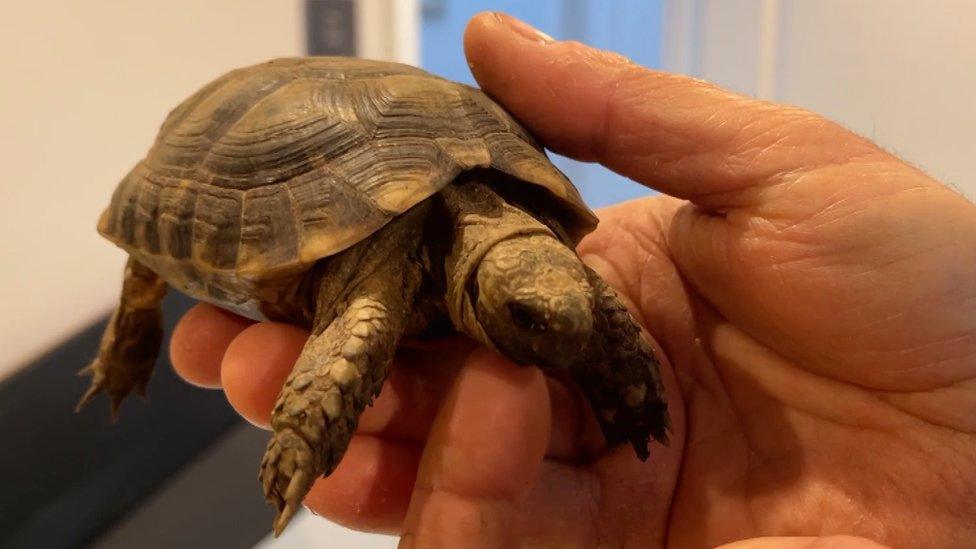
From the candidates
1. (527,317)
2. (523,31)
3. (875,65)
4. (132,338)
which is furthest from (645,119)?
(875,65)

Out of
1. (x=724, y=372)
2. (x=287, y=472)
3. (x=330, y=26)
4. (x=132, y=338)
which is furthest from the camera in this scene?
(x=330, y=26)

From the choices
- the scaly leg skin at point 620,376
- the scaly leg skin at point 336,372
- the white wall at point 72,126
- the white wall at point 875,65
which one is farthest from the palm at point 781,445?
the white wall at point 72,126

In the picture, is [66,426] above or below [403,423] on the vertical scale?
below

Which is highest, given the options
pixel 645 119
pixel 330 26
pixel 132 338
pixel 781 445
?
pixel 645 119

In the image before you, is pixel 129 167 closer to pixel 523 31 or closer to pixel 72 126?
pixel 72 126

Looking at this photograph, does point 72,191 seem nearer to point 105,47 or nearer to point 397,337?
point 105,47

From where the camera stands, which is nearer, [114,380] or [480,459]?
[480,459]

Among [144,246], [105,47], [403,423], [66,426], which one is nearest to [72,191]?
[105,47]
